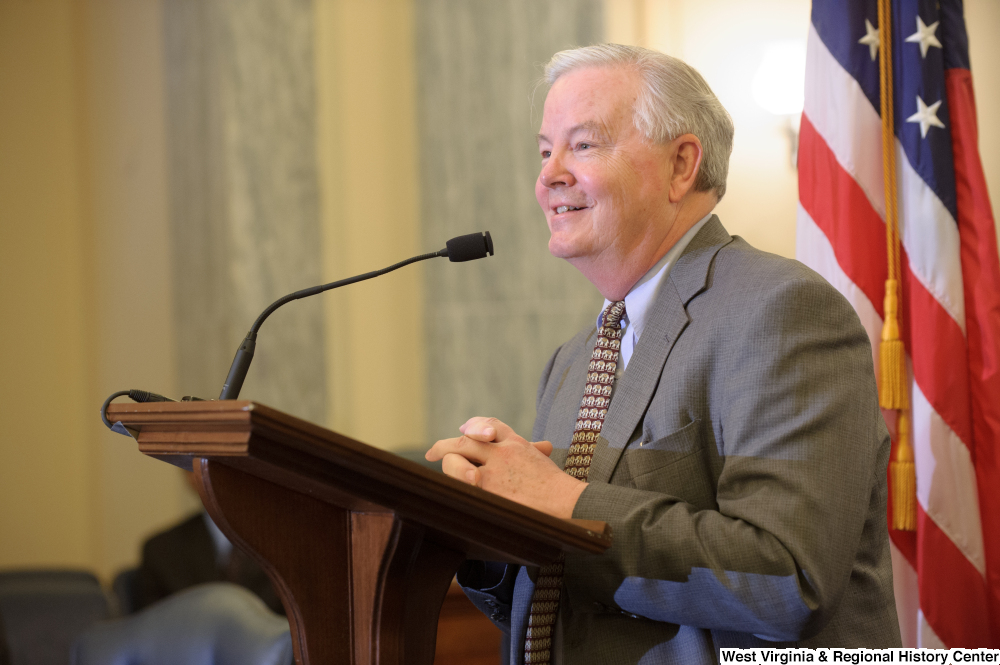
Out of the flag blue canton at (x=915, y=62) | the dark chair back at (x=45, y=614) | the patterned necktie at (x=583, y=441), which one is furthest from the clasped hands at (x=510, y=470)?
the dark chair back at (x=45, y=614)

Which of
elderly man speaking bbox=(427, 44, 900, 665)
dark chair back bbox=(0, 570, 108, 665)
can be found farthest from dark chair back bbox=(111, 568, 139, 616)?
elderly man speaking bbox=(427, 44, 900, 665)

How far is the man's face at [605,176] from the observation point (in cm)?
175

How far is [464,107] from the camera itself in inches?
193

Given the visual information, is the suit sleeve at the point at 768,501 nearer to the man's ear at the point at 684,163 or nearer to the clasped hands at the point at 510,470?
the clasped hands at the point at 510,470

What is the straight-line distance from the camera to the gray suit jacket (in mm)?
1311

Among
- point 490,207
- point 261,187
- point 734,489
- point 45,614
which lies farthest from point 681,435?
point 261,187

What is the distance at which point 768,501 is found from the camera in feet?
4.37

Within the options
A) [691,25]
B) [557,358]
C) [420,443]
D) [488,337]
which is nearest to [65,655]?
[420,443]

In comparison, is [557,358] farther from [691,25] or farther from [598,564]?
[691,25]

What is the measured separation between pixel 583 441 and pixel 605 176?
52 centimetres

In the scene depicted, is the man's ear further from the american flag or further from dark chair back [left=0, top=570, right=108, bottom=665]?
dark chair back [left=0, top=570, right=108, bottom=665]

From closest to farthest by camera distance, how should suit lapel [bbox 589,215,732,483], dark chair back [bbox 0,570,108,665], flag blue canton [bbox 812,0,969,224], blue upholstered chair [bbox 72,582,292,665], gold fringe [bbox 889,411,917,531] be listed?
suit lapel [bbox 589,215,732,483], blue upholstered chair [bbox 72,582,292,665], gold fringe [bbox 889,411,917,531], flag blue canton [bbox 812,0,969,224], dark chair back [bbox 0,570,108,665]

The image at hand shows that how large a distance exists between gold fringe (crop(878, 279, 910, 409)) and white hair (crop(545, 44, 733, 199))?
30.8 inches

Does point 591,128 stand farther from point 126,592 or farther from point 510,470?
point 126,592
